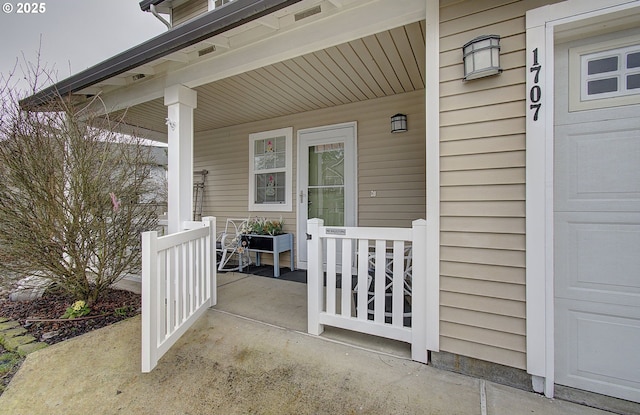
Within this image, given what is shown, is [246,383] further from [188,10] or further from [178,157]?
[188,10]

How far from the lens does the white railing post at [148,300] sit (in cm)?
182

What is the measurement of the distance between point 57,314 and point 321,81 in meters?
3.84

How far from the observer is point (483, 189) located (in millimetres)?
1778

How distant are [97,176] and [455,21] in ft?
11.2

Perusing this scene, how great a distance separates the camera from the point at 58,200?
8.86ft

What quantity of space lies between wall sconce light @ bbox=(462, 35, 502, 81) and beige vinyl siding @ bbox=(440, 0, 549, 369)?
6 cm

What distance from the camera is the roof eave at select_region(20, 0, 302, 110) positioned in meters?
2.01

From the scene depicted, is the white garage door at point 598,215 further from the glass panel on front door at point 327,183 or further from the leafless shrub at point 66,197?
the leafless shrub at point 66,197

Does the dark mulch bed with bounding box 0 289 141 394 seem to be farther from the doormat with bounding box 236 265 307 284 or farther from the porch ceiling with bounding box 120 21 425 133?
the porch ceiling with bounding box 120 21 425 133

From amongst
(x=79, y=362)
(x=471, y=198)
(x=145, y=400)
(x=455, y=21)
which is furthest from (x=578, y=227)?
(x=79, y=362)

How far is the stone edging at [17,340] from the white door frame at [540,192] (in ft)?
11.7

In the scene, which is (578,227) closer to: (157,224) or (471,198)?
(471,198)

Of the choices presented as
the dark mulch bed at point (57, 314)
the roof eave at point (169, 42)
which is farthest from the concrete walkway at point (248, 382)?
the roof eave at point (169, 42)

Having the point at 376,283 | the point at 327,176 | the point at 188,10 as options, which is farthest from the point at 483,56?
the point at 188,10
